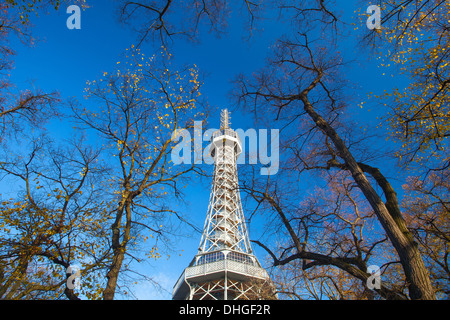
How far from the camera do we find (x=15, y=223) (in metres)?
6.34

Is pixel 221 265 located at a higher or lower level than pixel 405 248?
higher

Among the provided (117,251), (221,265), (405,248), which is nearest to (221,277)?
(221,265)

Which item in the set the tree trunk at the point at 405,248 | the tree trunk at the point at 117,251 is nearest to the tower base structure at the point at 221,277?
the tree trunk at the point at 117,251

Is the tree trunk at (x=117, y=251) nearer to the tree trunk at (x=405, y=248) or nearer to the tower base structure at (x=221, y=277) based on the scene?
the tree trunk at (x=405, y=248)

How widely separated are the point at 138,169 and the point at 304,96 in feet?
16.6

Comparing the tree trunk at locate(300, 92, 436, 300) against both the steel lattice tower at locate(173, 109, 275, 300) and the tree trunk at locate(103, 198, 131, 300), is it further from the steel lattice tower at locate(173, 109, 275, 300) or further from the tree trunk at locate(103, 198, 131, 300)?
the steel lattice tower at locate(173, 109, 275, 300)

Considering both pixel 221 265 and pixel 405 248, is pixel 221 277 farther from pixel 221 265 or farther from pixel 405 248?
pixel 405 248

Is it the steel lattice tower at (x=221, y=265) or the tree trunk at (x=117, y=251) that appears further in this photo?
the steel lattice tower at (x=221, y=265)

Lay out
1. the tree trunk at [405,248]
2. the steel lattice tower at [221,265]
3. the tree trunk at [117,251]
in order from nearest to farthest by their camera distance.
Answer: the tree trunk at [405,248]
the tree trunk at [117,251]
the steel lattice tower at [221,265]

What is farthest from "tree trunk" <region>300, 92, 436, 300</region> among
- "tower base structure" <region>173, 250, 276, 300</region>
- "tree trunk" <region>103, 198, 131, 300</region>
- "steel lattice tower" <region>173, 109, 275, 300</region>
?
"tower base structure" <region>173, 250, 276, 300</region>

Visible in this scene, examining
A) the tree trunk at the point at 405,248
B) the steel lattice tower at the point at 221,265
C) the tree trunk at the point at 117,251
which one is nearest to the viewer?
the tree trunk at the point at 405,248
